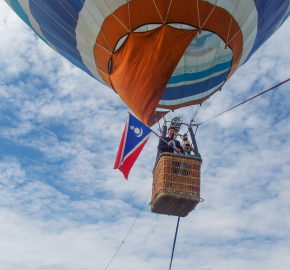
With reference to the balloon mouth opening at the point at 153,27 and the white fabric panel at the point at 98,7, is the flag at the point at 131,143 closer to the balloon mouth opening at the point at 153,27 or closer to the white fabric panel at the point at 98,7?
the balloon mouth opening at the point at 153,27

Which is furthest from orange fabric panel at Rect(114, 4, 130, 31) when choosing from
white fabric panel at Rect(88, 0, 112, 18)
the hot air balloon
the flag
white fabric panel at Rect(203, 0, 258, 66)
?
the flag

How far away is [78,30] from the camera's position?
Answer: 18.7ft

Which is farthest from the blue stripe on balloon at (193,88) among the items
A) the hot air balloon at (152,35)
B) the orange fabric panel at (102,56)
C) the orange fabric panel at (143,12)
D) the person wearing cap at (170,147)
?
the person wearing cap at (170,147)

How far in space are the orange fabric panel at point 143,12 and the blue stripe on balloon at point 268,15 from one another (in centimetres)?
203

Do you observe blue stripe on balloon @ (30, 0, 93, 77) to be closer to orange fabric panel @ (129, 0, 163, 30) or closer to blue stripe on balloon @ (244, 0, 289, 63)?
orange fabric panel @ (129, 0, 163, 30)

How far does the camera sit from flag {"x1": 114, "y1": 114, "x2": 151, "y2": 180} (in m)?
5.04

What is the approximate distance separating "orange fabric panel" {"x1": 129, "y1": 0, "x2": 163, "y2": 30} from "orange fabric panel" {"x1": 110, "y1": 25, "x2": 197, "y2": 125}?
0.19 m

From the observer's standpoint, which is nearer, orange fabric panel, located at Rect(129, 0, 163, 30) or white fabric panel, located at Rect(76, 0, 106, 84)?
orange fabric panel, located at Rect(129, 0, 163, 30)

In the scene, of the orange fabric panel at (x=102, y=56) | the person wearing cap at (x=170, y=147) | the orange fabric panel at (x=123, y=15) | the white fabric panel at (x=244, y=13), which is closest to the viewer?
the person wearing cap at (x=170, y=147)

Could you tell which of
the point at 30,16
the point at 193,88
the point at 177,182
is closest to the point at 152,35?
the point at 177,182

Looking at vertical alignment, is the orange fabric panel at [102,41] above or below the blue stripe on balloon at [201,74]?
below

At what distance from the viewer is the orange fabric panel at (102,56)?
18.3ft

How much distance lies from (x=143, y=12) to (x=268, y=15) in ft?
9.47

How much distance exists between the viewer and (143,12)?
15.4 ft
